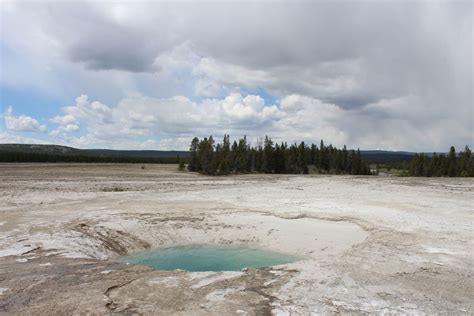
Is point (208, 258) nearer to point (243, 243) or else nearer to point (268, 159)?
point (243, 243)

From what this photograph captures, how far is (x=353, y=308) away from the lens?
686 centimetres

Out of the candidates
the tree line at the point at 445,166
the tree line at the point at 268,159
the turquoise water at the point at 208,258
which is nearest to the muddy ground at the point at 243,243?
the turquoise water at the point at 208,258

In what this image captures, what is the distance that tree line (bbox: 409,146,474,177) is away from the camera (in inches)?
3061

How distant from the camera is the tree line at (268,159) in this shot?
2586 inches

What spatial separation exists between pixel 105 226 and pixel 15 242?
3762 mm

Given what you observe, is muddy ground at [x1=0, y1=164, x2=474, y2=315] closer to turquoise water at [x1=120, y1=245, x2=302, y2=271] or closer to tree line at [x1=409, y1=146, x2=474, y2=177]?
turquoise water at [x1=120, y1=245, x2=302, y2=271]

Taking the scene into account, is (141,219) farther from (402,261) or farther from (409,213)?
(409,213)

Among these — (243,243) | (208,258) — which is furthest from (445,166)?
(208,258)

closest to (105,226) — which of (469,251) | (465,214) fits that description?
(469,251)

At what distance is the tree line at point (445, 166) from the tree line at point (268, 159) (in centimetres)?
1165

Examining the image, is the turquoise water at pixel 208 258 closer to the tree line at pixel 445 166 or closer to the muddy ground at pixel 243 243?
the muddy ground at pixel 243 243

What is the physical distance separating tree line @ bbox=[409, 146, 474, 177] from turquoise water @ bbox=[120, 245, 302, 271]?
73.6 m

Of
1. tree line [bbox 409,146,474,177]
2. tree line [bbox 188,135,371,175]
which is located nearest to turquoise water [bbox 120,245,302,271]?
tree line [bbox 188,135,371,175]

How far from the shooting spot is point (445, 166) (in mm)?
81062
